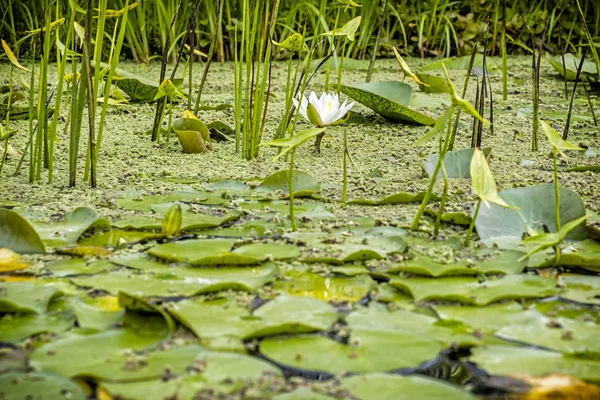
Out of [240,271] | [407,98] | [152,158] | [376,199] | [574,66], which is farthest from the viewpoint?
[574,66]

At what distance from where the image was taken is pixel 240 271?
1.03m

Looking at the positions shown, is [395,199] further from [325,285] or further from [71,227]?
[71,227]

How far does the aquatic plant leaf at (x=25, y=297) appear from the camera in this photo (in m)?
0.88

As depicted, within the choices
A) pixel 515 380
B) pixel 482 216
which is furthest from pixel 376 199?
pixel 515 380

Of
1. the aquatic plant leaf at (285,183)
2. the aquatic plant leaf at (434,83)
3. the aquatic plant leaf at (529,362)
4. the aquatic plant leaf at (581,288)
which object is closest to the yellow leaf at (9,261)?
the aquatic plant leaf at (285,183)

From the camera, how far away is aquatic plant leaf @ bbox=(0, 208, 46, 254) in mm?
1085

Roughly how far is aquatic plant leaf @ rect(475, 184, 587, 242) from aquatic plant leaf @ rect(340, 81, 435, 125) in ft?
2.58

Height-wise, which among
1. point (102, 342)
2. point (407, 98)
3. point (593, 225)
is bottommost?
point (102, 342)

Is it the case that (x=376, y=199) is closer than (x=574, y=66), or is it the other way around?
(x=376, y=199)

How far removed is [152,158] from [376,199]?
628 millimetres

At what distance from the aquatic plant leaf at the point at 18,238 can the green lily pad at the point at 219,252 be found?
177 millimetres

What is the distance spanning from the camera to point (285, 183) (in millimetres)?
1494

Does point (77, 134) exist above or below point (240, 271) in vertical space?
above

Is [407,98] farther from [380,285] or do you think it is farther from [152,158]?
[380,285]
